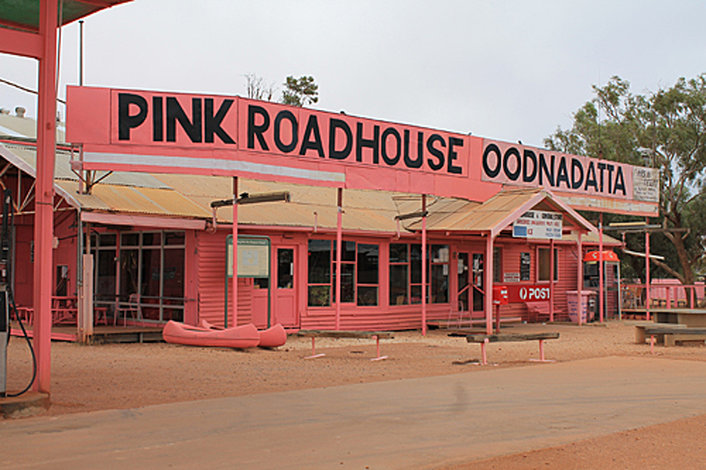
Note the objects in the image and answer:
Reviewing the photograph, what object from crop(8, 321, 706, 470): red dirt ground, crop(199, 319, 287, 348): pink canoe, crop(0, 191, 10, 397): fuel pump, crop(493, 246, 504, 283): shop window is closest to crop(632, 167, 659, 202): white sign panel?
crop(493, 246, 504, 283): shop window

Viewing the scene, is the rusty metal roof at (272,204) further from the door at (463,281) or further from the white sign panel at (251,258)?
the door at (463,281)

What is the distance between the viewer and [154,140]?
1488 cm

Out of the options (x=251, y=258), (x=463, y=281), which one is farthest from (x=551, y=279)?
(x=251, y=258)

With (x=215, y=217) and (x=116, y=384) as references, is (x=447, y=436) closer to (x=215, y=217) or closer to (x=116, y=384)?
(x=116, y=384)

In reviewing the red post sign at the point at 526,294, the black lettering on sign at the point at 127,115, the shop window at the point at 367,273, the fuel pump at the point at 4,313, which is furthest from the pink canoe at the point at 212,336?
the red post sign at the point at 526,294

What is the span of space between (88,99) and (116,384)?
674 centimetres

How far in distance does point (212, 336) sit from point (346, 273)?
526cm

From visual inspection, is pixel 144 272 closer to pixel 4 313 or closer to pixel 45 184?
pixel 45 184

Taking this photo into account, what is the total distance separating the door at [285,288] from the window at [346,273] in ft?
1.74

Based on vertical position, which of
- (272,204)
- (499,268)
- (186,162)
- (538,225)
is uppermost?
(186,162)

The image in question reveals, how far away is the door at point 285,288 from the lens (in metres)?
18.1

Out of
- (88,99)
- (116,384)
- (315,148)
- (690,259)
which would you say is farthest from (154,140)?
(690,259)

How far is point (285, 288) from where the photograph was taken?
1827 centimetres

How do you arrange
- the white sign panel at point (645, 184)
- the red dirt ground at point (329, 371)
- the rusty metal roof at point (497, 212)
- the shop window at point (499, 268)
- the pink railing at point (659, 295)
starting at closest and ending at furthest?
the red dirt ground at point (329, 371), the rusty metal roof at point (497, 212), the shop window at point (499, 268), the white sign panel at point (645, 184), the pink railing at point (659, 295)
